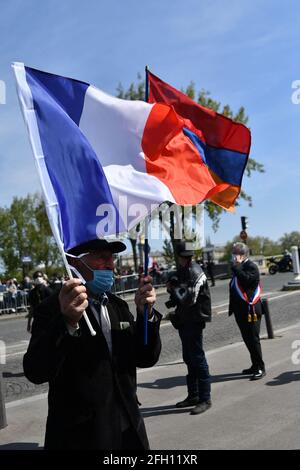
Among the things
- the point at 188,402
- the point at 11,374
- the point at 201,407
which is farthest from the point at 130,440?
the point at 11,374

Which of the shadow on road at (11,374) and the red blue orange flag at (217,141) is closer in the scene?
the red blue orange flag at (217,141)

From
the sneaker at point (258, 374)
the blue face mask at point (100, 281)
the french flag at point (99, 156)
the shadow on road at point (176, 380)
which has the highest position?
the french flag at point (99, 156)

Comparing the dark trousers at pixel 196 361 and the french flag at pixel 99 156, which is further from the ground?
the french flag at pixel 99 156

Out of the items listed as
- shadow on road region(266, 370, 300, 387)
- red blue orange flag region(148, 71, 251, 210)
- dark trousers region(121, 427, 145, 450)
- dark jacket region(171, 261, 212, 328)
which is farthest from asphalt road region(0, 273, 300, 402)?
dark trousers region(121, 427, 145, 450)

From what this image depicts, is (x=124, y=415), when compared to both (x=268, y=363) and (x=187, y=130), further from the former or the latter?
(x=268, y=363)

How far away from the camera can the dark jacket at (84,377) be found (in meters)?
2.68

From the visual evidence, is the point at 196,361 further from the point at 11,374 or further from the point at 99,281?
the point at 11,374

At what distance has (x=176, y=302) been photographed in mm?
6680

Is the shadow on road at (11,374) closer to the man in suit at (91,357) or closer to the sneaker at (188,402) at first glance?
the sneaker at (188,402)

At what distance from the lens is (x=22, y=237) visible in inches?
2138

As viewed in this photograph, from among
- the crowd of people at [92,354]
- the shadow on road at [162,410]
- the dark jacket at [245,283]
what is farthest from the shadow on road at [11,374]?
the crowd of people at [92,354]

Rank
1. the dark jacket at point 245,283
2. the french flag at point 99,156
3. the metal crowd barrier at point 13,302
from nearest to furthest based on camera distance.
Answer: the french flag at point 99,156 → the dark jacket at point 245,283 → the metal crowd barrier at point 13,302

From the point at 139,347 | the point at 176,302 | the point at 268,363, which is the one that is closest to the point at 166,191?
the point at 139,347
